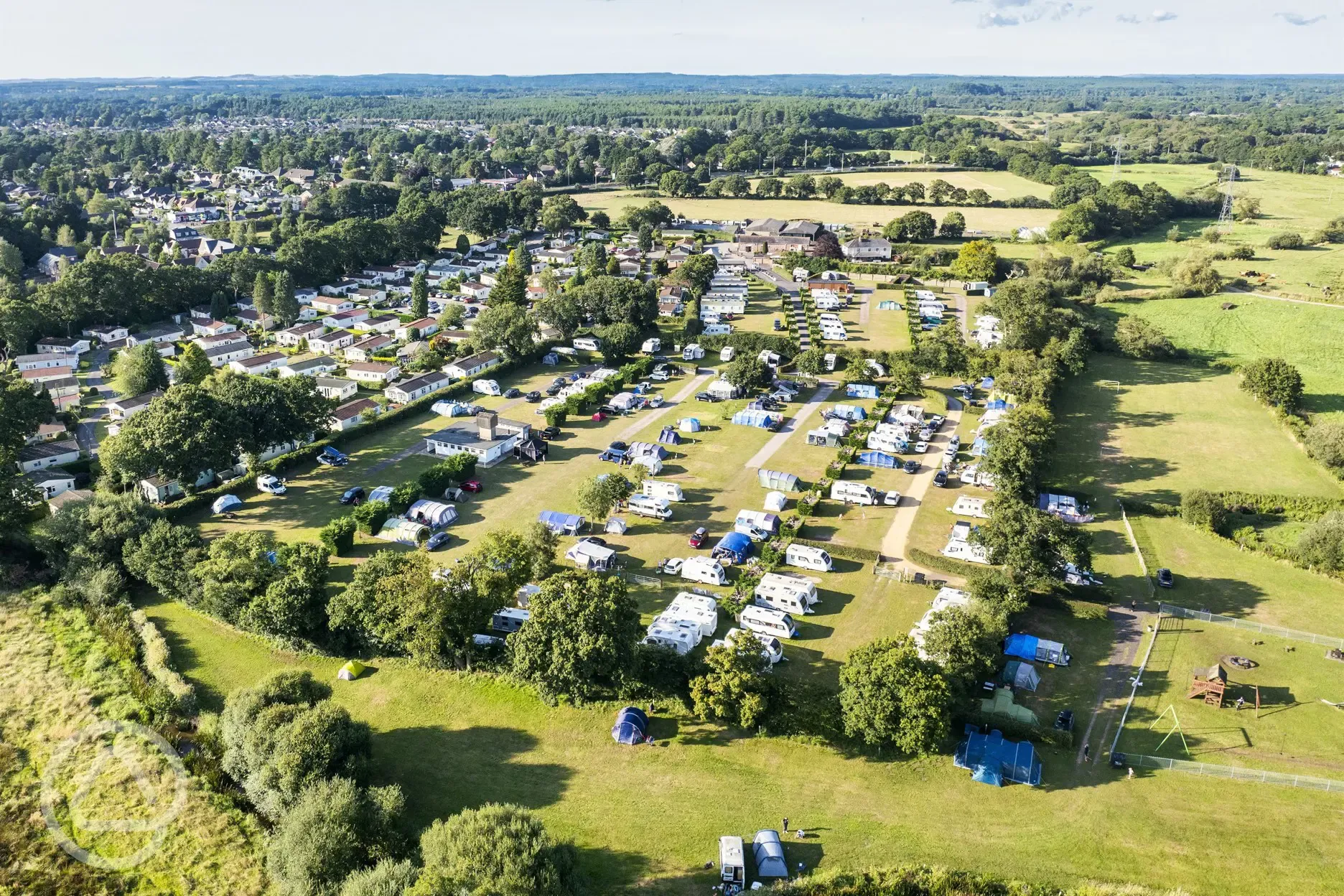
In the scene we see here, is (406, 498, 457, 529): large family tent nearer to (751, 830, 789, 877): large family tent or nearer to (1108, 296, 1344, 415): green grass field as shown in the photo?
(751, 830, 789, 877): large family tent

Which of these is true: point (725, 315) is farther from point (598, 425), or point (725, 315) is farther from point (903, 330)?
point (598, 425)

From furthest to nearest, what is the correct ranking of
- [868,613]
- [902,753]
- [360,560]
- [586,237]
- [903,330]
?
1. [586,237]
2. [903,330]
3. [360,560]
4. [868,613]
5. [902,753]

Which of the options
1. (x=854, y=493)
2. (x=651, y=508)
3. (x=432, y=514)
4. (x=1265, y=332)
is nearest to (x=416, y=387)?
Answer: (x=432, y=514)

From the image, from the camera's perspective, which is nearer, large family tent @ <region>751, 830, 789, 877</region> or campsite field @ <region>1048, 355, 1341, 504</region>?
large family tent @ <region>751, 830, 789, 877</region>

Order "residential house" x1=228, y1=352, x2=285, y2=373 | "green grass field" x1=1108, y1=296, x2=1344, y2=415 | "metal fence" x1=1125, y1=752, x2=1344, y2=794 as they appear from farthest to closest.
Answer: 1. "residential house" x1=228, y1=352, x2=285, y2=373
2. "green grass field" x1=1108, y1=296, x2=1344, y2=415
3. "metal fence" x1=1125, y1=752, x2=1344, y2=794

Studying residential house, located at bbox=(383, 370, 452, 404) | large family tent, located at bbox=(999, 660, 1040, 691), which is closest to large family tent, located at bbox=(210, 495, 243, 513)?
residential house, located at bbox=(383, 370, 452, 404)

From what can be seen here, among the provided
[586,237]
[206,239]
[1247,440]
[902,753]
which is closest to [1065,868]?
[902,753]

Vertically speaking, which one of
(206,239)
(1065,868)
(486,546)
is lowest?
(1065,868)
